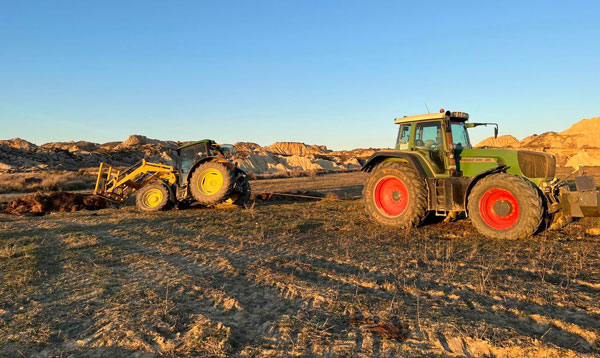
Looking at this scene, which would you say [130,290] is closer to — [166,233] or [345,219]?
[166,233]

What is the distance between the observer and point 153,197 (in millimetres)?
11305

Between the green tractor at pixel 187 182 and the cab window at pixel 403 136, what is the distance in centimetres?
492

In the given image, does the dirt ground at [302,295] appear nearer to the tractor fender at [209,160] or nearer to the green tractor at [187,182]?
the green tractor at [187,182]

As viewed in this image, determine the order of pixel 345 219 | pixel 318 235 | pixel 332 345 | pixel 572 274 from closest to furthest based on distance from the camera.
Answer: pixel 332 345, pixel 572 274, pixel 318 235, pixel 345 219

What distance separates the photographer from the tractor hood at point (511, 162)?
667 centimetres

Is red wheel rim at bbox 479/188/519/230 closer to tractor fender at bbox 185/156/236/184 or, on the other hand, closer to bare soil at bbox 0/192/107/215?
tractor fender at bbox 185/156/236/184

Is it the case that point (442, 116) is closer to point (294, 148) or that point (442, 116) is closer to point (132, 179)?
point (132, 179)

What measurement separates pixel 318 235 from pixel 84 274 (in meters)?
4.07

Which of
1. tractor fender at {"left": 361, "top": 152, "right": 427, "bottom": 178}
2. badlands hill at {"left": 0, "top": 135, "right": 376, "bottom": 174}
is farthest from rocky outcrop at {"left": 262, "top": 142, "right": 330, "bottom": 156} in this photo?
tractor fender at {"left": 361, "top": 152, "right": 427, "bottom": 178}

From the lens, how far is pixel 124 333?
117 inches

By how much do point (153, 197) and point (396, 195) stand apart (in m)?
7.66

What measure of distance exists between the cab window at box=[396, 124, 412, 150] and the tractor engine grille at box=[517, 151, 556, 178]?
7.45 ft

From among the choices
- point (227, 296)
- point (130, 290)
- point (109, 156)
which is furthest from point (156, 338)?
point (109, 156)

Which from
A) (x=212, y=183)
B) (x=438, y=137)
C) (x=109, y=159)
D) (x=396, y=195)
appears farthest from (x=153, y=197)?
(x=109, y=159)
